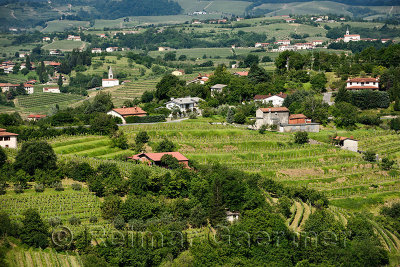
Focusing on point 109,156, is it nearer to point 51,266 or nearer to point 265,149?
point 265,149

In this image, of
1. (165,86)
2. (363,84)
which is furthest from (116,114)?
(363,84)

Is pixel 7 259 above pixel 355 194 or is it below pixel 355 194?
above

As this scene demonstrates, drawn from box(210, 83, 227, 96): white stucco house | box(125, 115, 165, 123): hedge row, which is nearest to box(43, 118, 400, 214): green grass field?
box(125, 115, 165, 123): hedge row

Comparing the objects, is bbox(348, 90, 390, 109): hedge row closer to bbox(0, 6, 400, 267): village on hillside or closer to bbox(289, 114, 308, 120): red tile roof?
bbox(0, 6, 400, 267): village on hillside

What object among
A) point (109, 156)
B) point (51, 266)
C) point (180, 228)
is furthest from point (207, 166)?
point (51, 266)

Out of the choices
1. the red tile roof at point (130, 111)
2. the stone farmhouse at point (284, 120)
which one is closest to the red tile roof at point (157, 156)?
the red tile roof at point (130, 111)

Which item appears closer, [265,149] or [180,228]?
[180,228]
